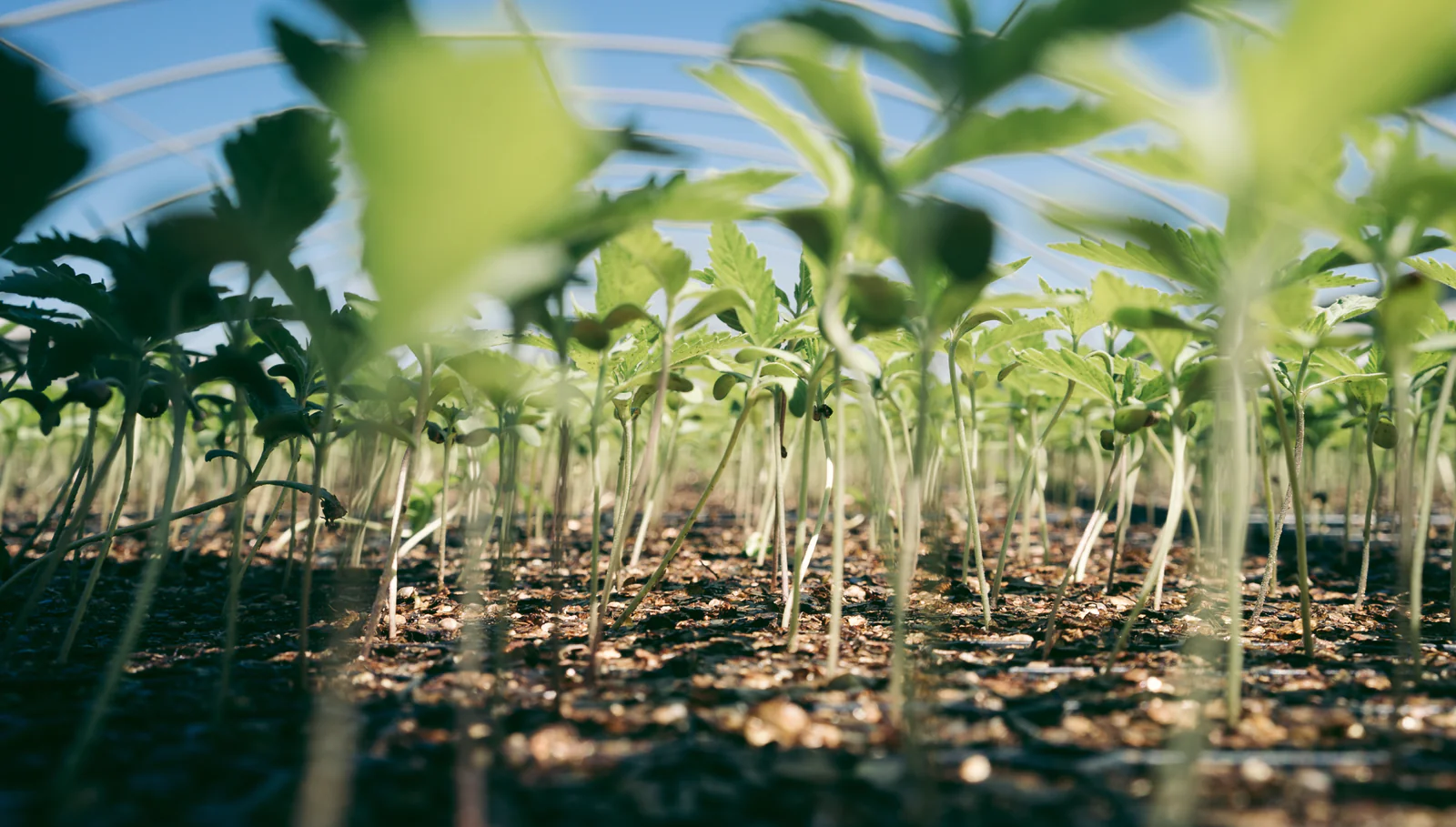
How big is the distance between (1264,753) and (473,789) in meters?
0.90

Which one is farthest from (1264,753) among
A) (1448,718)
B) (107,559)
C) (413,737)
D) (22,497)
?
(22,497)

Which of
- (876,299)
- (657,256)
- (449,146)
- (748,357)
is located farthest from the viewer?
(748,357)

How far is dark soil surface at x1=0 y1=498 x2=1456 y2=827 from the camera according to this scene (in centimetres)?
75

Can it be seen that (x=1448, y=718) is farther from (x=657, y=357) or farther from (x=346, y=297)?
(x=346, y=297)

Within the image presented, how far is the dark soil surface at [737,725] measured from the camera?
0.75 m

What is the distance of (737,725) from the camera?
0.97m

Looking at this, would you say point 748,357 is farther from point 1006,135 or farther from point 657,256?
point 1006,135

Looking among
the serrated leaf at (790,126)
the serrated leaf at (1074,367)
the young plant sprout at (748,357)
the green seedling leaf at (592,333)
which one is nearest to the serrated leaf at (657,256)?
the young plant sprout at (748,357)

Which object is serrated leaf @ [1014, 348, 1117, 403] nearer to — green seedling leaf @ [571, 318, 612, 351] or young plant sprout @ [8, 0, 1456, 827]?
young plant sprout @ [8, 0, 1456, 827]

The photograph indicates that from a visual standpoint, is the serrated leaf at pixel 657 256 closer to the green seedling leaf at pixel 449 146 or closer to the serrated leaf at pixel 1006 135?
the serrated leaf at pixel 1006 135

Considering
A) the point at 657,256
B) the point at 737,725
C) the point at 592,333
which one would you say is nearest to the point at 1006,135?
the point at 657,256

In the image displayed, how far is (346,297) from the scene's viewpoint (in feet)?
4.33

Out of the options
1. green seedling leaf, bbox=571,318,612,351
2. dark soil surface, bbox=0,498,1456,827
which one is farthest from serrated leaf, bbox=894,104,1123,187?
dark soil surface, bbox=0,498,1456,827

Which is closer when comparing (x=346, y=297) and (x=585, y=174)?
(x=585, y=174)
